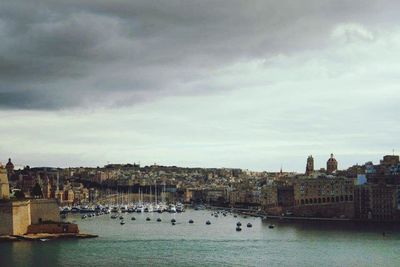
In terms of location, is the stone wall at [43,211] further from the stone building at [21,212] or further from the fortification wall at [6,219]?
the fortification wall at [6,219]

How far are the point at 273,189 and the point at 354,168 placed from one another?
49.6 feet

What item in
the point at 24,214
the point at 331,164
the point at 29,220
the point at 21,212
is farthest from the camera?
the point at 331,164

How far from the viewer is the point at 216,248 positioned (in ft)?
159

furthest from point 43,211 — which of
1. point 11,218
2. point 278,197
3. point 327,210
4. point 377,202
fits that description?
point 278,197

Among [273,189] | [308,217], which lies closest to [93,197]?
[273,189]

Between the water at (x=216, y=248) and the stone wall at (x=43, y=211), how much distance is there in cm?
387

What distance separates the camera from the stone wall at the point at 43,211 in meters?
57.3

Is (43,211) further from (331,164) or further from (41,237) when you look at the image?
(331,164)

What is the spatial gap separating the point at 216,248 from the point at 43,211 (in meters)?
15.5

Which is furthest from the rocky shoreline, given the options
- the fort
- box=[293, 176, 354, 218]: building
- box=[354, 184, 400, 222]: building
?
box=[293, 176, 354, 218]: building

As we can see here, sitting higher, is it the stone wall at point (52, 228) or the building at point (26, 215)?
the building at point (26, 215)

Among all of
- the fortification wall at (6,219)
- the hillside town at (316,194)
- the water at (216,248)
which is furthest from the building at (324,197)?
the fortification wall at (6,219)

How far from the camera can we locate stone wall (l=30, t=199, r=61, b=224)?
57.3 m

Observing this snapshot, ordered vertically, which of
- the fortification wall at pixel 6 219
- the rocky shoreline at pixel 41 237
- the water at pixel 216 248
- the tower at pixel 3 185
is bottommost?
the water at pixel 216 248
